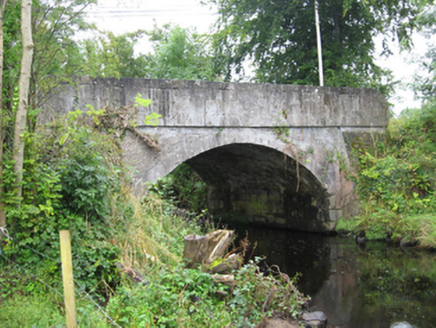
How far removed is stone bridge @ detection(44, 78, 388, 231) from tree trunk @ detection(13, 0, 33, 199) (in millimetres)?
2097

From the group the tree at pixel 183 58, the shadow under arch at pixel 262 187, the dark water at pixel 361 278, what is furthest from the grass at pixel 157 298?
the tree at pixel 183 58

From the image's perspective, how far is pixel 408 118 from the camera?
10.4 metres

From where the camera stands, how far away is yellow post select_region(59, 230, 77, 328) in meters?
3.06

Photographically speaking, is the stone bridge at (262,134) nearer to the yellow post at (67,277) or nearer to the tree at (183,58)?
the yellow post at (67,277)

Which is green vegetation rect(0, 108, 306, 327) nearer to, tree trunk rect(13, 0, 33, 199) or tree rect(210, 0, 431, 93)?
tree trunk rect(13, 0, 33, 199)

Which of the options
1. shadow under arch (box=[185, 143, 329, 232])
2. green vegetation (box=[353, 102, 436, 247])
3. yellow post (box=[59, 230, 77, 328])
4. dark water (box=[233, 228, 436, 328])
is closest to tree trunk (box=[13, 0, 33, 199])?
yellow post (box=[59, 230, 77, 328])

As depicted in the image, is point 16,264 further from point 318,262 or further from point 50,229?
point 318,262

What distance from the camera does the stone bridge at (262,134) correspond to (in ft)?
23.1

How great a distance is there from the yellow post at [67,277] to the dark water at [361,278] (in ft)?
9.62

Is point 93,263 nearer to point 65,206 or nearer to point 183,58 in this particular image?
point 65,206

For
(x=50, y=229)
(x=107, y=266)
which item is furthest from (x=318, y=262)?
(x=50, y=229)

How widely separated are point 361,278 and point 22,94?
511 centimetres

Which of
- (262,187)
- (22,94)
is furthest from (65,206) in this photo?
(262,187)

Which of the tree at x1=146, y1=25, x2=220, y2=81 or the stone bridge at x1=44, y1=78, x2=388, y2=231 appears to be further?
the tree at x1=146, y1=25, x2=220, y2=81
